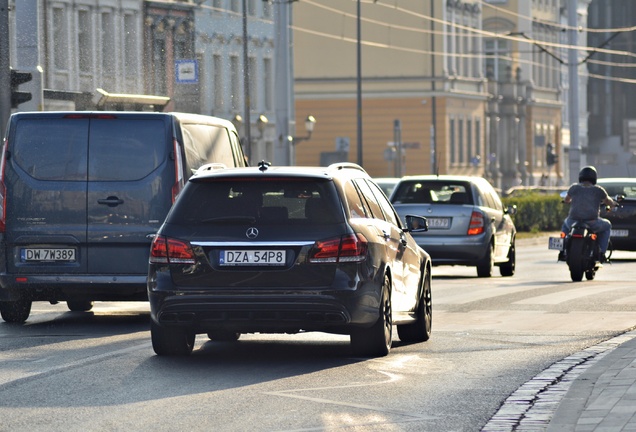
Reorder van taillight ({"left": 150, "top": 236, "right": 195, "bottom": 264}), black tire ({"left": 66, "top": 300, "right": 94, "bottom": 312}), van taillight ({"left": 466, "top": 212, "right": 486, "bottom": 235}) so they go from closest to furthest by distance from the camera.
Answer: van taillight ({"left": 150, "top": 236, "right": 195, "bottom": 264})
black tire ({"left": 66, "top": 300, "right": 94, "bottom": 312})
van taillight ({"left": 466, "top": 212, "right": 486, "bottom": 235})

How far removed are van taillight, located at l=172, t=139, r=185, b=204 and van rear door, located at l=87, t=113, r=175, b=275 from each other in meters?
0.03

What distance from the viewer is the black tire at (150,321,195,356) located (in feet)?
45.3

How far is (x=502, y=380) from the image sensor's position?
484 inches

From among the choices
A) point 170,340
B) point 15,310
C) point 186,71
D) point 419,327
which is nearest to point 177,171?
point 15,310

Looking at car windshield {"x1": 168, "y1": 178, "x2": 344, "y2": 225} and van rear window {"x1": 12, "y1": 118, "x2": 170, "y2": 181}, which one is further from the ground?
van rear window {"x1": 12, "y1": 118, "x2": 170, "y2": 181}

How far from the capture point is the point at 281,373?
1279 cm

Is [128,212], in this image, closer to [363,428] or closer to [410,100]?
[363,428]

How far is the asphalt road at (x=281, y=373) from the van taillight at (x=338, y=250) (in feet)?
2.44

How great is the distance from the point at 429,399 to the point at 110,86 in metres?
51.2

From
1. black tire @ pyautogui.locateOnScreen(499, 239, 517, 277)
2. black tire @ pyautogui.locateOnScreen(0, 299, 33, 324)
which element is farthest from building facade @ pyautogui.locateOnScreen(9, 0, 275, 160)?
black tire @ pyautogui.locateOnScreen(0, 299, 33, 324)

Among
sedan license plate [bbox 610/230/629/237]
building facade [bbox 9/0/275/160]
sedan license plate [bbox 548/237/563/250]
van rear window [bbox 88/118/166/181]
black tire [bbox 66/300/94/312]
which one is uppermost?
building facade [bbox 9/0/275/160]

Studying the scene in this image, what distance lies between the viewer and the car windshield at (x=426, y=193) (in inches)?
1074

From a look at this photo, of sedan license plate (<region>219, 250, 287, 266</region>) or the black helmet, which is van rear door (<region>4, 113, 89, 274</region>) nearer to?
sedan license plate (<region>219, 250, 287, 266</region>)

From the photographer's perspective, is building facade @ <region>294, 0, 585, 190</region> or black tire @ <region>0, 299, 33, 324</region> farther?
building facade @ <region>294, 0, 585, 190</region>
